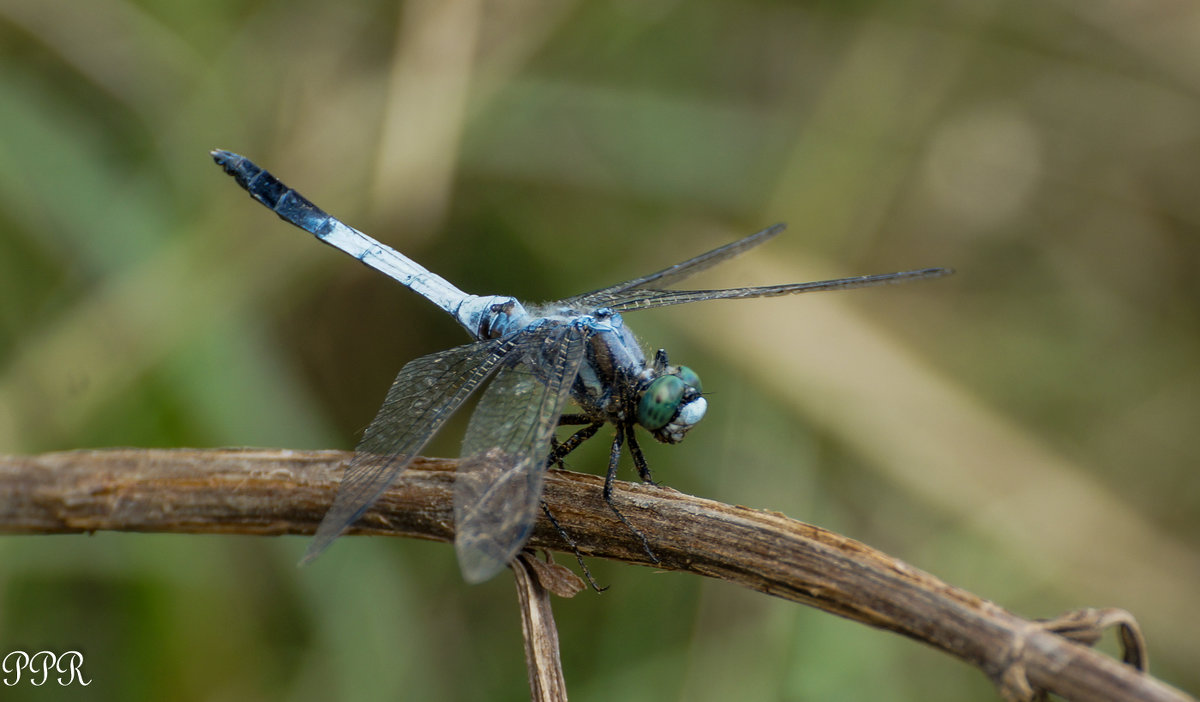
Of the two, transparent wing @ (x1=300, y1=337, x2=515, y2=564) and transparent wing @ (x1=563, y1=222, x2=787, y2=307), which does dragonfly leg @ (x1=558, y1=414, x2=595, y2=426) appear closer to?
transparent wing @ (x1=300, y1=337, x2=515, y2=564)

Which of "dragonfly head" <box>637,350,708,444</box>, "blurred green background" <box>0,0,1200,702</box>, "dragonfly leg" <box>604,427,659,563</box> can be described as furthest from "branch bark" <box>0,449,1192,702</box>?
"blurred green background" <box>0,0,1200,702</box>

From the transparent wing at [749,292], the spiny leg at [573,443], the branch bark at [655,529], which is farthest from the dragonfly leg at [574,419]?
the branch bark at [655,529]

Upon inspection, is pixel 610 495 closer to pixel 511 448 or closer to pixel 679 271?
pixel 511 448

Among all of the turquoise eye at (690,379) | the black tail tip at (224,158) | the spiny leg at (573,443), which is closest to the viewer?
the spiny leg at (573,443)

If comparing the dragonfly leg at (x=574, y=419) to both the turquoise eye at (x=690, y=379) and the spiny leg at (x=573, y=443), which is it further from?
the turquoise eye at (x=690, y=379)

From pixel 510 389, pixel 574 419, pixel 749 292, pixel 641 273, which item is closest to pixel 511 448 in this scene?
pixel 510 389

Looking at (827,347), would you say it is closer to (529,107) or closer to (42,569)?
(529,107)

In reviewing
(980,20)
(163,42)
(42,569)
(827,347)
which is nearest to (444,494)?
(42,569)
